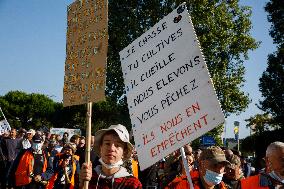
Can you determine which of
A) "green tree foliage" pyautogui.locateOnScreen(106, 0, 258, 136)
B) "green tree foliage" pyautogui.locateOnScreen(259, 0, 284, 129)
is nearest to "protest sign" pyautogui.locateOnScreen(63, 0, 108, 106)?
"green tree foliage" pyautogui.locateOnScreen(106, 0, 258, 136)

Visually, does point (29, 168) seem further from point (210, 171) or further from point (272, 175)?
Result: point (272, 175)

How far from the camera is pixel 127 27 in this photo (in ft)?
90.1

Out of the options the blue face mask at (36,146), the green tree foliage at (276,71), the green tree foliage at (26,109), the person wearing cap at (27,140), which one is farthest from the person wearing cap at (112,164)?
the green tree foliage at (26,109)

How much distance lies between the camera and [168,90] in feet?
11.8

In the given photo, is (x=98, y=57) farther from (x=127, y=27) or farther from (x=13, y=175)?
(x=127, y=27)

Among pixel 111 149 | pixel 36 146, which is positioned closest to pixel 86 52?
pixel 111 149

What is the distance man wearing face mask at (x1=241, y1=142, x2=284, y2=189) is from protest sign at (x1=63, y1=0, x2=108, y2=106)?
61.9 inches

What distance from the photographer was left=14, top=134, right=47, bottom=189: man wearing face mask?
1020 cm

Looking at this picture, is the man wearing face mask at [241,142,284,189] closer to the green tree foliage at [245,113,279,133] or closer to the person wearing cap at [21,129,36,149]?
the person wearing cap at [21,129,36,149]

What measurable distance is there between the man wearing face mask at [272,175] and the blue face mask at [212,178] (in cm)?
23

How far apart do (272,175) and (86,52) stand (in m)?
2.03

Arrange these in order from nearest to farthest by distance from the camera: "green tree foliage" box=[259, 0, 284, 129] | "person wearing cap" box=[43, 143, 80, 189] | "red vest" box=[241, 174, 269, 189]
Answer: "red vest" box=[241, 174, 269, 189] < "person wearing cap" box=[43, 143, 80, 189] < "green tree foliage" box=[259, 0, 284, 129]

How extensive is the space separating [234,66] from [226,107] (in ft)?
9.83

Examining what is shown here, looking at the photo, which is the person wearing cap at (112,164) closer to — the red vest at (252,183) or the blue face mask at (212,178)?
the blue face mask at (212,178)
